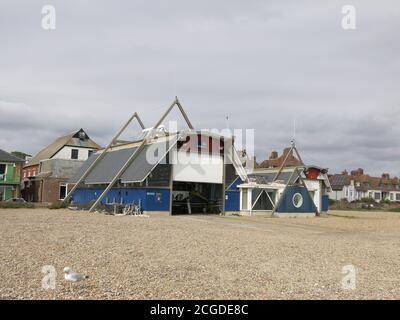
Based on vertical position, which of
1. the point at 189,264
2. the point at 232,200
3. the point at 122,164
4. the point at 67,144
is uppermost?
the point at 67,144

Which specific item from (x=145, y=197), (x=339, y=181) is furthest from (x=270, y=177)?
(x=339, y=181)

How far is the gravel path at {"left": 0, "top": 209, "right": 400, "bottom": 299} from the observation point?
9.06 m

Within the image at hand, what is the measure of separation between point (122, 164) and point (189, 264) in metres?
26.3

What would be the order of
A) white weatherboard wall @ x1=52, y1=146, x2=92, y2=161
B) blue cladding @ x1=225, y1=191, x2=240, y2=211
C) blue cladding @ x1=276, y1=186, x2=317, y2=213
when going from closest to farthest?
1. blue cladding @ x1=225, y1=191, x2=240, y2=211
2. blue cladding @ x1=276, y1=186, x2=317, y2=213
3. white weatherboard wall @ x1=52, y1=146, x2=92, y2=161

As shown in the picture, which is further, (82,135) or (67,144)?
(82,135)

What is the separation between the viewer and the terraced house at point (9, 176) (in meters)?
49.2

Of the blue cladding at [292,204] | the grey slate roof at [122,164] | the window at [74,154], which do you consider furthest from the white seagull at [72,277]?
the window at [74,154]

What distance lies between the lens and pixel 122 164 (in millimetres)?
37531

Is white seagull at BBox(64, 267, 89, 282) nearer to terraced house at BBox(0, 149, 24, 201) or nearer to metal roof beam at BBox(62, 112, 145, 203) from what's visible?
metal roof beam at BBox(62, 112, 145, 203)

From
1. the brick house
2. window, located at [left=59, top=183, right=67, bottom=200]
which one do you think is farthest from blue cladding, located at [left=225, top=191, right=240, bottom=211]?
window, located at [left=59, top=183, right=67, bottom=200]

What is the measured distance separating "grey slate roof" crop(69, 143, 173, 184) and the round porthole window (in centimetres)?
1241

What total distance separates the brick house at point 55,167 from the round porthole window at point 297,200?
25743 mm

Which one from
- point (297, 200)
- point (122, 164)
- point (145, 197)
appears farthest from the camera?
point (297, 200)

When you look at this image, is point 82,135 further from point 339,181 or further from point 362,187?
point 362,187
